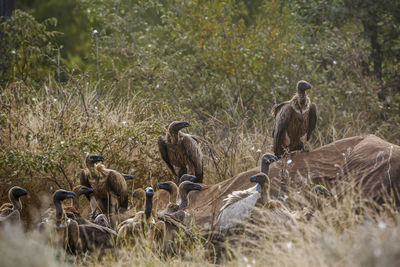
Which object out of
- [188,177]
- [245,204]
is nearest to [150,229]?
[245,204]

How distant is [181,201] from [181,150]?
3.40 ft

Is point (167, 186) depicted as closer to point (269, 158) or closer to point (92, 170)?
point (92, 170)

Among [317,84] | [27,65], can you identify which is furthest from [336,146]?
[27,65]

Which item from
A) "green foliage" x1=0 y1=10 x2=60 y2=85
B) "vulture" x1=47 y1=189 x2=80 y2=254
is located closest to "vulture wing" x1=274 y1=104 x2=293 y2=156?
"vulture" x1=47 y1=189 x2=80 y2=254

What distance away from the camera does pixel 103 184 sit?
26.6ft

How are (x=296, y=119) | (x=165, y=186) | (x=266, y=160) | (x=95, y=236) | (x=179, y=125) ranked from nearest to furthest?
(x=95, y=236) < (x=266, y=160) < (x=296, y=119) < (x=165, y=186) < (x=179, y=125)

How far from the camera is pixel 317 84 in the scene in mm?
13539

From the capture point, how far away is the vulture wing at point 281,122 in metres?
8.24

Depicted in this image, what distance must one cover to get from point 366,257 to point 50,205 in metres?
5.77

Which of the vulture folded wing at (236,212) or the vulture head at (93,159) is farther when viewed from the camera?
the vulture head at (93,159)

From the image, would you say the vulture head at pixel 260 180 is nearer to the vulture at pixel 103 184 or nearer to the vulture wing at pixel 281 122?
the vulture wing at pixel 281 122

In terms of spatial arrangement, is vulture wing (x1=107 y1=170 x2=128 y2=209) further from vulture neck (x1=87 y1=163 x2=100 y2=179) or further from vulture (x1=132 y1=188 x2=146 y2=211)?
vulture (x1=132 y1=188 x2=146 y2=211)

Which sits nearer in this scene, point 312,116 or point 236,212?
point 236,212

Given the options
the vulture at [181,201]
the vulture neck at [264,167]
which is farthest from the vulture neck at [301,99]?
the vulture at [181,201]
